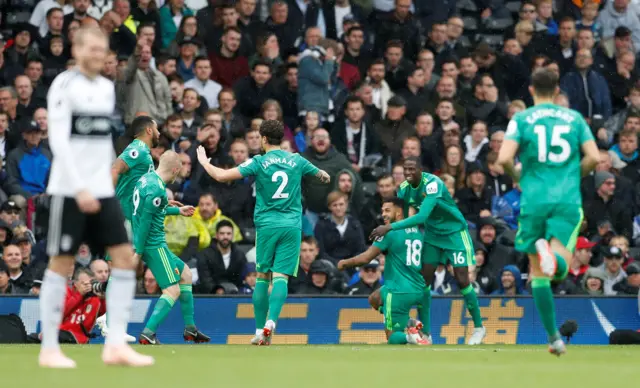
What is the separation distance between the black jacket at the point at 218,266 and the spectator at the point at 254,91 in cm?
376

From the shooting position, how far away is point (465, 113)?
72.6ft

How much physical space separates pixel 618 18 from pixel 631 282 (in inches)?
287

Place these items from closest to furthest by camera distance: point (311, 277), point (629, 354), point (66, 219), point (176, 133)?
point (66, 219) < point (629, 354) < point (311, 277) < point (176, 133)

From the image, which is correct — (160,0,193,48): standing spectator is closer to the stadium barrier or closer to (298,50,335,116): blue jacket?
(298,50,335,116): blue jacket

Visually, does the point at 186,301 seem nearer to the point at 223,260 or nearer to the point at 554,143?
the point at 223,260

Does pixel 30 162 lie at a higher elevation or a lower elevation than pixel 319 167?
lower

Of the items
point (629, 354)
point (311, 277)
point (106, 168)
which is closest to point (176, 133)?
point (311, 277)

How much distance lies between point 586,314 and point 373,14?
26.4 feet

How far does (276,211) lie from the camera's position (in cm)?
1448

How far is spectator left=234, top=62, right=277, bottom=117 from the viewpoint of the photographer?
2123cm

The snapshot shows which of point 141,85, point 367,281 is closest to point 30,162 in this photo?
point 141,85

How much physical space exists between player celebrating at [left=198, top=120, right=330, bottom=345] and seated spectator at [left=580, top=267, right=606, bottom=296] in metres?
5.79

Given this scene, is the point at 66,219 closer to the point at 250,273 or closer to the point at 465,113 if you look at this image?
the point at 250,273

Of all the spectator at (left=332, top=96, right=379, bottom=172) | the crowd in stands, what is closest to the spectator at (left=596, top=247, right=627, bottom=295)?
the crowd in stands
